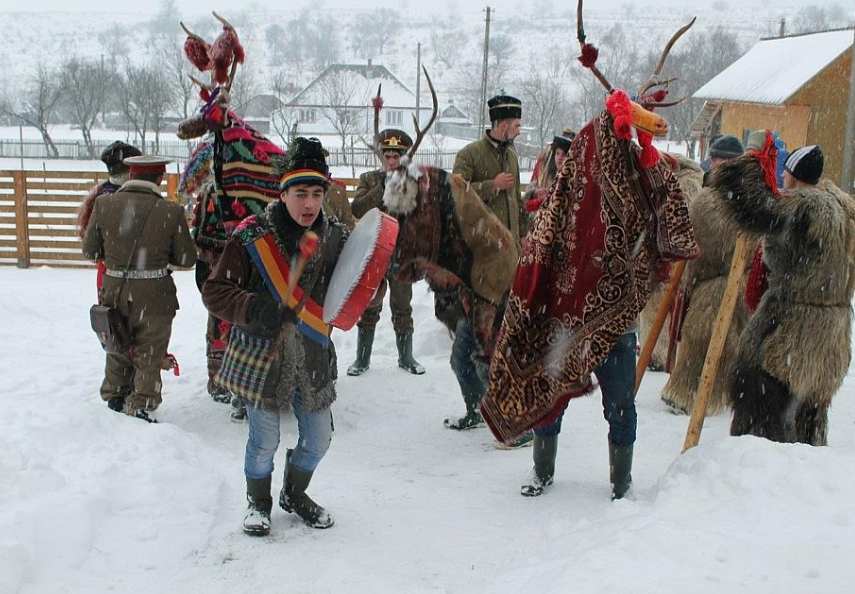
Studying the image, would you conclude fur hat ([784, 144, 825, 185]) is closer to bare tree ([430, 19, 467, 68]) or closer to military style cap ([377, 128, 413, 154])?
military style cap ([377, 128, 413, 154])

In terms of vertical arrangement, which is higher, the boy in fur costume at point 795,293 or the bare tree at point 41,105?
the bare tree at point 41,105

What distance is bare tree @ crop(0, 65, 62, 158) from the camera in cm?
4512

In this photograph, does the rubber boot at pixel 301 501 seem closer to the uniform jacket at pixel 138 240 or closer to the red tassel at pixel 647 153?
the uniform jacket at pixel 138 240

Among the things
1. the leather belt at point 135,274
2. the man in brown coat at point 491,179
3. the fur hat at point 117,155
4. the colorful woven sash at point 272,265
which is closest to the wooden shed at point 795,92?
the man in brown coat at point 491,179

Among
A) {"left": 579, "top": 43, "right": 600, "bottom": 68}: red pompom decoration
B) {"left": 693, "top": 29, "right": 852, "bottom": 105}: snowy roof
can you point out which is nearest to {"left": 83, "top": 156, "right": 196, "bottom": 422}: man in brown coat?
{"left": 579, "top": 43, "right": 600, "bottom": 68}: red pompom decoration

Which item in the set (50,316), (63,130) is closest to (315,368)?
(50,316)

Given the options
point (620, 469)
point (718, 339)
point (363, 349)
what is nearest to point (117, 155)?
point (363, 349)

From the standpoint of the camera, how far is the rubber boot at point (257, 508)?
3758mm

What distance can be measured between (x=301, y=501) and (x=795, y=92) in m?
19.6

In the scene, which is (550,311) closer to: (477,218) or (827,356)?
(477,218)

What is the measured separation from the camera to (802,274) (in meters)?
4.15

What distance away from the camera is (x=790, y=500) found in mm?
3203

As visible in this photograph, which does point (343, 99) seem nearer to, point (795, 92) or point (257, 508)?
point (795, 92)

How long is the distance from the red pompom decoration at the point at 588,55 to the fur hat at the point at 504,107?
157 centimetres
